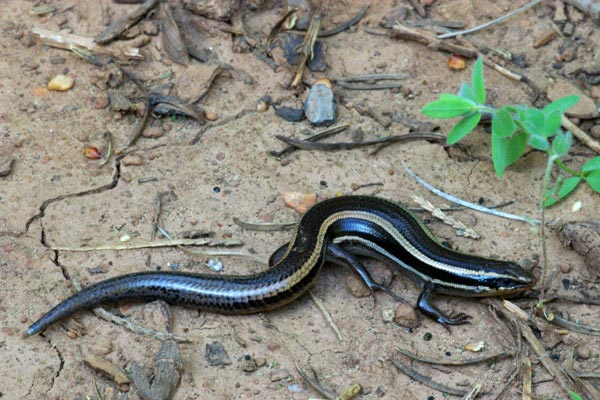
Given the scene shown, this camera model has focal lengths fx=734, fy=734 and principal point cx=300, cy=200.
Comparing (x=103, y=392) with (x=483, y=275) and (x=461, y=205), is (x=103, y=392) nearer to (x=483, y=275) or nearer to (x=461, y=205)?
(x=483, y=275)

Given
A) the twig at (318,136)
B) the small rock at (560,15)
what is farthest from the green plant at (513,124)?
the small rock at (560,15)

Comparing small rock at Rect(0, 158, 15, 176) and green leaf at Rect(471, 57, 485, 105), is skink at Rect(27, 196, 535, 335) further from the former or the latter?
small rock at Rect(0, 158, 15, 176)

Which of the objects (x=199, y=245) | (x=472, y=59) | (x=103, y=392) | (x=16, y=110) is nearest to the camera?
(x=103, y=392)

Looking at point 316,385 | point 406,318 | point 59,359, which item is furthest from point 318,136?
point 59,359

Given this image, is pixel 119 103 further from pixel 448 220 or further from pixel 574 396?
pixel 574 396

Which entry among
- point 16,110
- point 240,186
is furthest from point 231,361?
point 16,110
